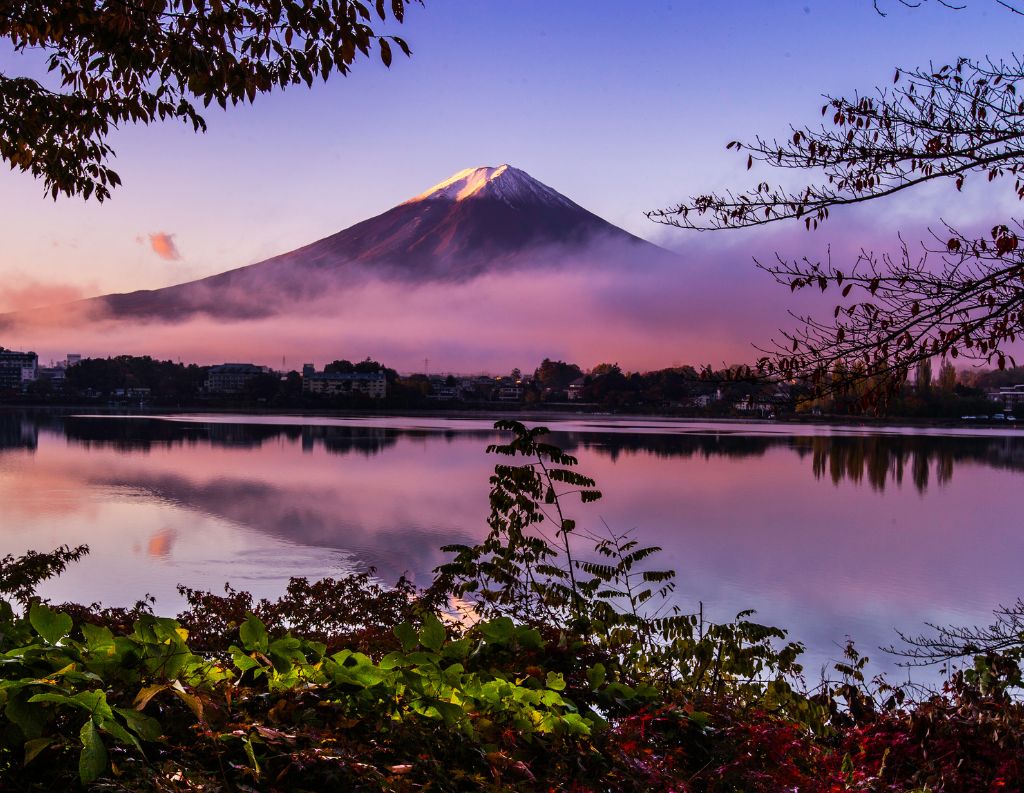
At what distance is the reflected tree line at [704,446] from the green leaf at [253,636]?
22.7m

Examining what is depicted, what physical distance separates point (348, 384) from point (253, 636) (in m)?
104

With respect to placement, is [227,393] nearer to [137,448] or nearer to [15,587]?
[137,448]

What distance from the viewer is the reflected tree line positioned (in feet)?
87.6

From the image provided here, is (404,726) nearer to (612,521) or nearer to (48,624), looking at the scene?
(48,624)

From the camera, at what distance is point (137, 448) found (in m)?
30.3

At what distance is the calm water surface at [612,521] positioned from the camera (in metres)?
9.93

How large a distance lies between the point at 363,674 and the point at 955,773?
181 cm

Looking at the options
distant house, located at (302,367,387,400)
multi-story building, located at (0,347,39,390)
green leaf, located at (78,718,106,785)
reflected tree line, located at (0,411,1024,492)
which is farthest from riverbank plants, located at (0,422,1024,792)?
multi-story building, located at (0,347,39,390)

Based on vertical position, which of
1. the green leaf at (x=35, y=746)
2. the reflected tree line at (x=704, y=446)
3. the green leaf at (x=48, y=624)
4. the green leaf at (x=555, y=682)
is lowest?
the reflected tree line at (x=704, y=446)

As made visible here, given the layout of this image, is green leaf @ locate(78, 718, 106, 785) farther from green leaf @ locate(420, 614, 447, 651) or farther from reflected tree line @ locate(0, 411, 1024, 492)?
reflected tree line @ locate(0, 411, 1024, 492)

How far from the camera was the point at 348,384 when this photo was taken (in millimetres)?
103938

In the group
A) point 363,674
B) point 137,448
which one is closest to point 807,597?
point 363,674

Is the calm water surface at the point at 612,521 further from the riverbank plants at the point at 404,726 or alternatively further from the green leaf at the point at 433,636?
the green leaf at the point at 433,636

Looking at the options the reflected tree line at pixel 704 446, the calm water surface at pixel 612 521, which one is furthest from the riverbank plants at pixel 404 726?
the reflected tree line at pixel 704 446
